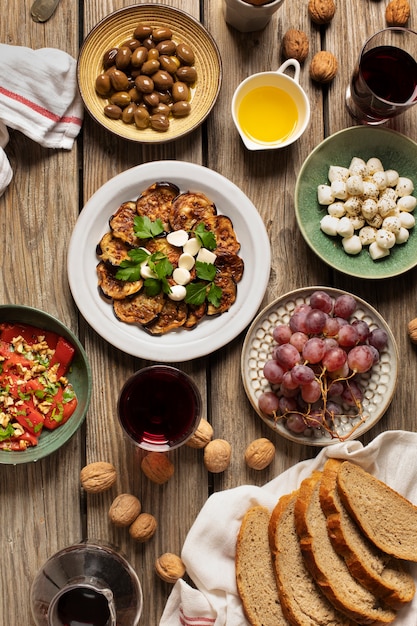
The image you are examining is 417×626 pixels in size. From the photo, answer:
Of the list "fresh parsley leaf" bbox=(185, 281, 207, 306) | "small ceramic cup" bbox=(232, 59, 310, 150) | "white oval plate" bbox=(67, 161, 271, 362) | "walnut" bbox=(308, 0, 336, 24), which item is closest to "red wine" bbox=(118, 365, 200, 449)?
"white oval plate" bbox=(67, 161, 271, 362)

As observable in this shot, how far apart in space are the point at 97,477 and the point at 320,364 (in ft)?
1.90

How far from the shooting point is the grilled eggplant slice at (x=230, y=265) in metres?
1.72

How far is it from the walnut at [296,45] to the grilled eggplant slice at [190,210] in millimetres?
414

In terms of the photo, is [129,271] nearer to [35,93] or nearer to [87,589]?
[35,93]

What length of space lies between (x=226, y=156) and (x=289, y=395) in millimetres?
604

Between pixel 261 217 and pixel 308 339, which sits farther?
pixel 261 217

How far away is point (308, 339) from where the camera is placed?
167cm

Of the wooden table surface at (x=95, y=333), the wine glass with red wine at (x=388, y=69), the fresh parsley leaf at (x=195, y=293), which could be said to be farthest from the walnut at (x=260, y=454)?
the wine glass with red wine at (x=388, y=69)

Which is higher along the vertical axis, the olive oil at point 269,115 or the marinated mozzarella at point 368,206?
the olive oil at point 269,115

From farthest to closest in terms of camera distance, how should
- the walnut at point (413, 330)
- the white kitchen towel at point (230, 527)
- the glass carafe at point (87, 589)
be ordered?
the walnut at point (413, 330) → the white kitchen towel at point (230, 527) → the glass carafe at point (87, 589)

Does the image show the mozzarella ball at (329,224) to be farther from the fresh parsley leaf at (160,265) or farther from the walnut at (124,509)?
the walnut at (124,509)

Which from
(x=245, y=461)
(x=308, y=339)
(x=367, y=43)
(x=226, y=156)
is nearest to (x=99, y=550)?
(x=245, y=461)

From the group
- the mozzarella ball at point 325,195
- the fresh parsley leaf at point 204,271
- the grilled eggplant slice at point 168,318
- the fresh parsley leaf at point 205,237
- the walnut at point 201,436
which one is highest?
the mozzarella ball at point 325,195

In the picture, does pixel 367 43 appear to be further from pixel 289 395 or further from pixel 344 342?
pixel 289 395
